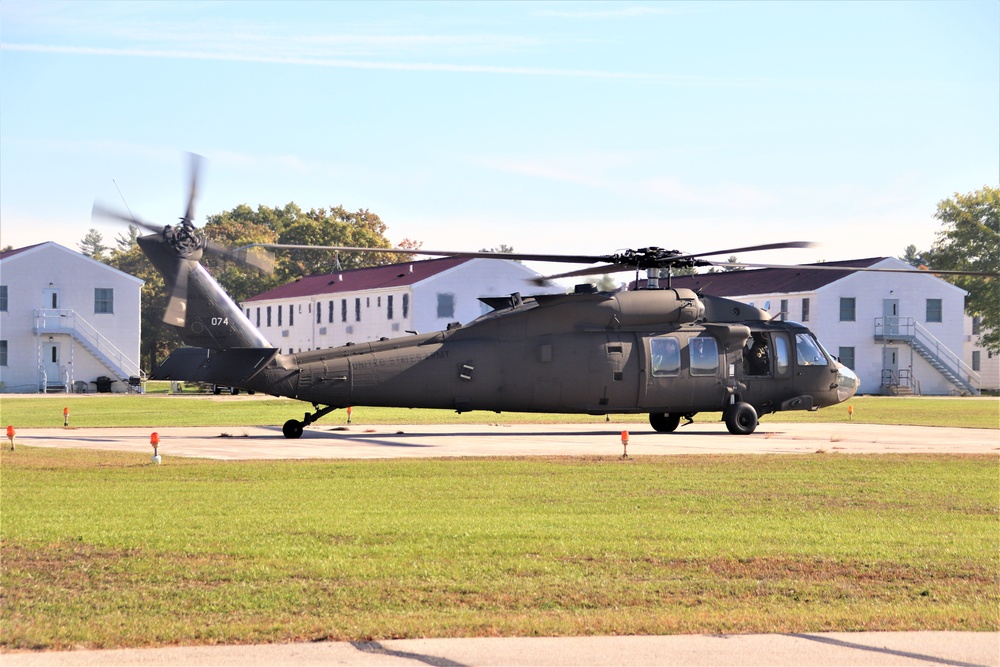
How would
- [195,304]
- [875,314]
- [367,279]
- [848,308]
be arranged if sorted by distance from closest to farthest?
1. [195,304]
2. [848,308]
3. [875,314]
4. [367,279]

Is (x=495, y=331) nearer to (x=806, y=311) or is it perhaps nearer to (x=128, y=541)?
(x=128, y=541)

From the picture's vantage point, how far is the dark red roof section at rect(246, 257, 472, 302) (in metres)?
80.1

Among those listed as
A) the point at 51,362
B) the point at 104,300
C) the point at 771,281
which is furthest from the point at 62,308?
the point at 771,281

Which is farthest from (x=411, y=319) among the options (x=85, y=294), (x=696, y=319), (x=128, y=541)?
(x=128, y=541)

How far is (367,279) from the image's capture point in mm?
86500

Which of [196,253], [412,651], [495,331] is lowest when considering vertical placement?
[412,651]

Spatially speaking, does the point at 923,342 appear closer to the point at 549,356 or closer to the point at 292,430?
the point at 549,356

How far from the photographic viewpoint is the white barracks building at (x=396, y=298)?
78.0 metres

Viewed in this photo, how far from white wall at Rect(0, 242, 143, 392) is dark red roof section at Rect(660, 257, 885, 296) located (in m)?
37.7

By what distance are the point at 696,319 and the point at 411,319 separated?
Answer: 156 feet

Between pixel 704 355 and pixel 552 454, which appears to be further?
pixel 704 355

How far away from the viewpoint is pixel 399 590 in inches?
414

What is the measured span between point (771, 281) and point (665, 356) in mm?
53872

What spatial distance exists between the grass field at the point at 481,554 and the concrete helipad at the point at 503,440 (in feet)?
17.1
